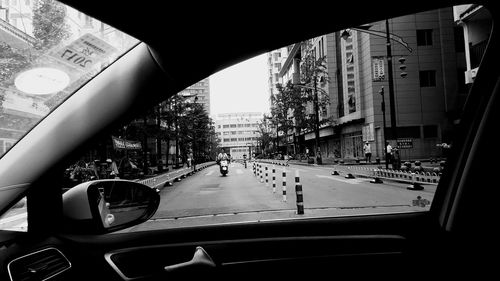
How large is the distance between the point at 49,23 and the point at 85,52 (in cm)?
21

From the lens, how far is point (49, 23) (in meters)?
1.84

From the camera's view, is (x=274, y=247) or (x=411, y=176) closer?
(x=274, y=247)

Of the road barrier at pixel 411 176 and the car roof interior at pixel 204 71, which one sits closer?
the car roof interior at pixel 204 71

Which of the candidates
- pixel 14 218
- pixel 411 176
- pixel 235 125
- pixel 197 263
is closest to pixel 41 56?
pixel 14 218

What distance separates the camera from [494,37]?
2365 millimetres

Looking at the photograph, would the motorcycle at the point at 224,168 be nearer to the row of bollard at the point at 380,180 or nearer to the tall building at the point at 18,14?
the row of bollard at the point at 380,180

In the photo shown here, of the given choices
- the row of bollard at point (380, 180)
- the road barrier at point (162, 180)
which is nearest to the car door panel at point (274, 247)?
the road barrier at point (162, 180)

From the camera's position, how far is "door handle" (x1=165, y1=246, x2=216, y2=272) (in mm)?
1969

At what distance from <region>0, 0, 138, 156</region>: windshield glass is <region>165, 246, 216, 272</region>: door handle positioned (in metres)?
1.02

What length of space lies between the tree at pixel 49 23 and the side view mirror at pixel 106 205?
75 centimetres

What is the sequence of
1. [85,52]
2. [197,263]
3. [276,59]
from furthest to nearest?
[276,59], [197,263], [85,52]

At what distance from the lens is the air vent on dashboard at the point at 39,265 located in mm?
1455

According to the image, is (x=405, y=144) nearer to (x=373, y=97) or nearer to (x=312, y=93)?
(x=373, y=97)

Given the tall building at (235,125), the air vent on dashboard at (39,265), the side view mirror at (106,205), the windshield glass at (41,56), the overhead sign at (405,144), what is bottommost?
the air vent on dashboard at (39,265)
